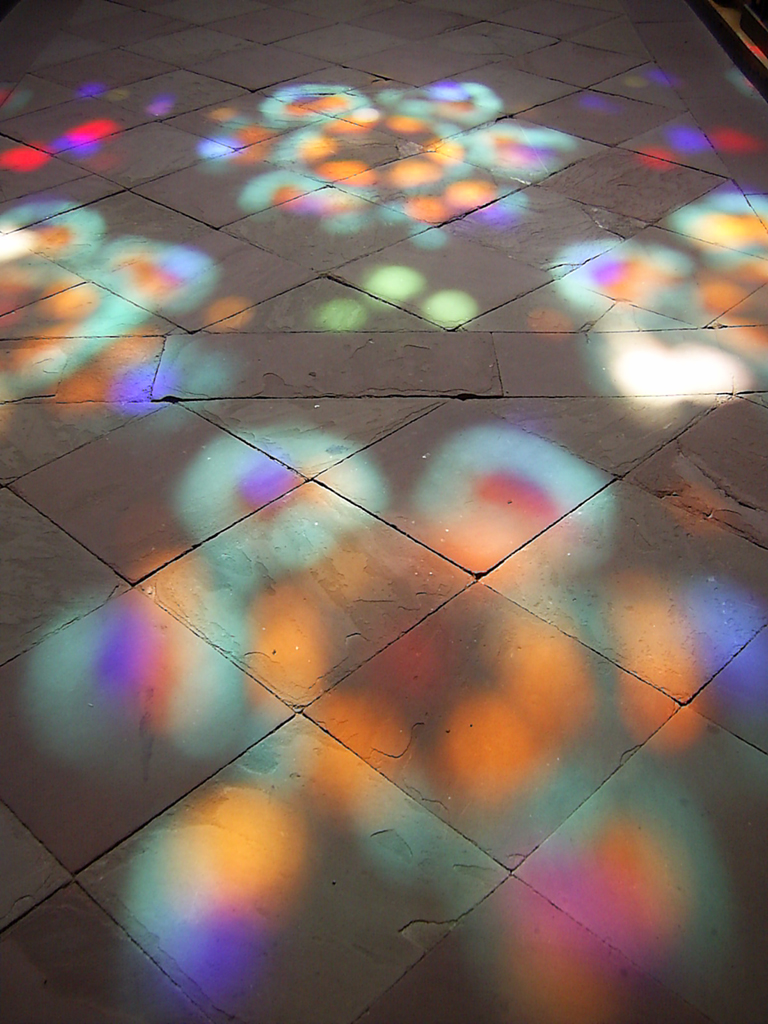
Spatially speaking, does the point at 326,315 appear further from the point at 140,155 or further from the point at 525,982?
the point at 525,982

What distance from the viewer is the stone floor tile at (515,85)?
4.00 m

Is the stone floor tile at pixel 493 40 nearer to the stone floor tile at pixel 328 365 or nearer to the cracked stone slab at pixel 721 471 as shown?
the stone floor tile at pixel 328 365

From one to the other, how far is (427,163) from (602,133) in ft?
2.42

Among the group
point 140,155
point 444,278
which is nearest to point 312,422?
point 444,278

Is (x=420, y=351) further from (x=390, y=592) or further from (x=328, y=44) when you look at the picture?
(x=328, y=44)

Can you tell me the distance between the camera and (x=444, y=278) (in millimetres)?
2846

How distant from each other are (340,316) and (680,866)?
1.74 metres

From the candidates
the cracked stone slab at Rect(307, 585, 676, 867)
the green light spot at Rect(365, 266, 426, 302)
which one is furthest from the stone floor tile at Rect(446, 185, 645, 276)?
the cracked stone slab at Rect(307, 585, 676, 867)

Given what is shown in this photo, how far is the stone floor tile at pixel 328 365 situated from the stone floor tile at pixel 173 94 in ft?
6.05

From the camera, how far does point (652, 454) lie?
2.19 metres

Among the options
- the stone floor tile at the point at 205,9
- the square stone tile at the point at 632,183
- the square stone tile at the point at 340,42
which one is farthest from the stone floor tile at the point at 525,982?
the stone floor tile at the point at 205,9

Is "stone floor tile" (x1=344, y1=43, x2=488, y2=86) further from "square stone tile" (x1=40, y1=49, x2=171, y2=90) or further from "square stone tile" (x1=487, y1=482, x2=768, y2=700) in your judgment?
"square stone tile" (x1=487, y1=482, x2=768, y2=700)

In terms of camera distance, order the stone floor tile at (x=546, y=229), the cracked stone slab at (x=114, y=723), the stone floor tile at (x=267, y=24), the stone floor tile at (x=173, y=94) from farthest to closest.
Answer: the stone floor tile at (x=267, y=24)
the stone floor tile at (x=173, y=94)
the stone floor tile at (x=546, y=229)
the cracked stone slab at (x=114, y=723)

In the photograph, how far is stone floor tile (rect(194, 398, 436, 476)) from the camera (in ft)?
7.25
